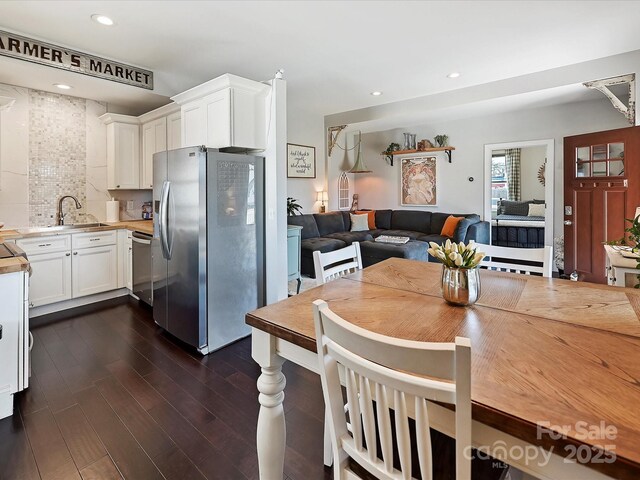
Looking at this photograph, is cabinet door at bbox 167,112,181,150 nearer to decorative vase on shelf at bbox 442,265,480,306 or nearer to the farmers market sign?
the farmers market sign

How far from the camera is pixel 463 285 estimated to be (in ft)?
4.37

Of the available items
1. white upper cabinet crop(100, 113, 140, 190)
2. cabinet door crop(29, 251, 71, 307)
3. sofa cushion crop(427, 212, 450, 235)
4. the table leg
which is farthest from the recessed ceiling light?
sofa cushion crop(427, 212, 450, 235)

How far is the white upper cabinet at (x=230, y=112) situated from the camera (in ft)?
9.82

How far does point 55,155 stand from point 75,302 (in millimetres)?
1733

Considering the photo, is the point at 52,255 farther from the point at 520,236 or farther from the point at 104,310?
the point at 520,236

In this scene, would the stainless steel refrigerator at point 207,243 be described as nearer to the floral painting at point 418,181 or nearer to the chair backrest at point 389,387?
the chair backrest at point 389,387

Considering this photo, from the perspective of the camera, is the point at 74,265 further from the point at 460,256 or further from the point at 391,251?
the point at 460,256

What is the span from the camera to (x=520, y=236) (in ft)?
22.1

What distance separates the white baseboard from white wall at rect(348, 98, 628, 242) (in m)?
4.21

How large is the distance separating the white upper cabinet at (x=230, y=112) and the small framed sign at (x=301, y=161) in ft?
8.96

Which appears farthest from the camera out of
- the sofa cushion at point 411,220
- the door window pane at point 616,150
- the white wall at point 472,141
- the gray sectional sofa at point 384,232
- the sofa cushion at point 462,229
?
the sofa cushion at point 411,220

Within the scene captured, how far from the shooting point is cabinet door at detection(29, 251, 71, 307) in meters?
3.37

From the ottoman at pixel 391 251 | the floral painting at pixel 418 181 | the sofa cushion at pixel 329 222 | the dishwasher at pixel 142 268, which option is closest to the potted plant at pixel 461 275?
the dishwasher at pixel 142 268

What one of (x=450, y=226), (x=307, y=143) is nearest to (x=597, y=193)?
(x=450, y=226)
